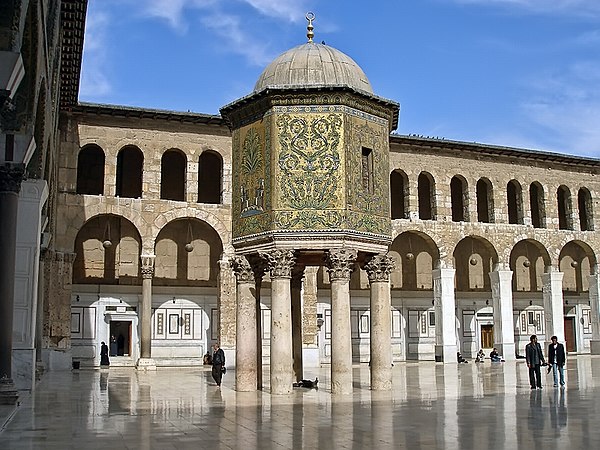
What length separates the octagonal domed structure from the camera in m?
13.4

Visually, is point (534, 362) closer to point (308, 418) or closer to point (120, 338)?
point (308, 418)

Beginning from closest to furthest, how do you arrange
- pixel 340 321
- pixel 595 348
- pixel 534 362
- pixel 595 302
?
pixel 340 321 < pixel 534 362 < pixel 595 302 < pixel 595 348

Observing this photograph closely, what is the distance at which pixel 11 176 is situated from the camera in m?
10.6

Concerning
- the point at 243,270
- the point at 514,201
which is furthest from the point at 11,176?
the point at 514,201

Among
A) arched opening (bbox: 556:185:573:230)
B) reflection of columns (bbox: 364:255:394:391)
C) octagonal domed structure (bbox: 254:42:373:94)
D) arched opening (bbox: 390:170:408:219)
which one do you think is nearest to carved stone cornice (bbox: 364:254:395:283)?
reflection of columns (bbox: 364:255:394:391)

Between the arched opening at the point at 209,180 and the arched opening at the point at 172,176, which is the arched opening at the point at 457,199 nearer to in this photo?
the arched opening at the point at 209,180

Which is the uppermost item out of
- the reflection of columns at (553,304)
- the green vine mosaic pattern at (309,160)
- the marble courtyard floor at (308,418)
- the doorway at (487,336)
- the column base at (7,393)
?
the green vine mosaic pattern at (309,160)

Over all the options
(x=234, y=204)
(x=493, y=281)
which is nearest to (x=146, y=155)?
(x=234, y=204)

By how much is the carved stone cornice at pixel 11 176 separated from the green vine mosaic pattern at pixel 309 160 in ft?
14.3

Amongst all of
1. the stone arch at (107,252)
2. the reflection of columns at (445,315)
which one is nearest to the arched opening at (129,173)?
the stone arch at (107,252)

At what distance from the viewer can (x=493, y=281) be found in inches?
1136

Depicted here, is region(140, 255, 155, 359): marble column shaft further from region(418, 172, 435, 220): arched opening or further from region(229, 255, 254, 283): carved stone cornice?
region(418, 172, 435, 220): arched opening

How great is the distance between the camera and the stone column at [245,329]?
13584 mm

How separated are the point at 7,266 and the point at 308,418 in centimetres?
470
